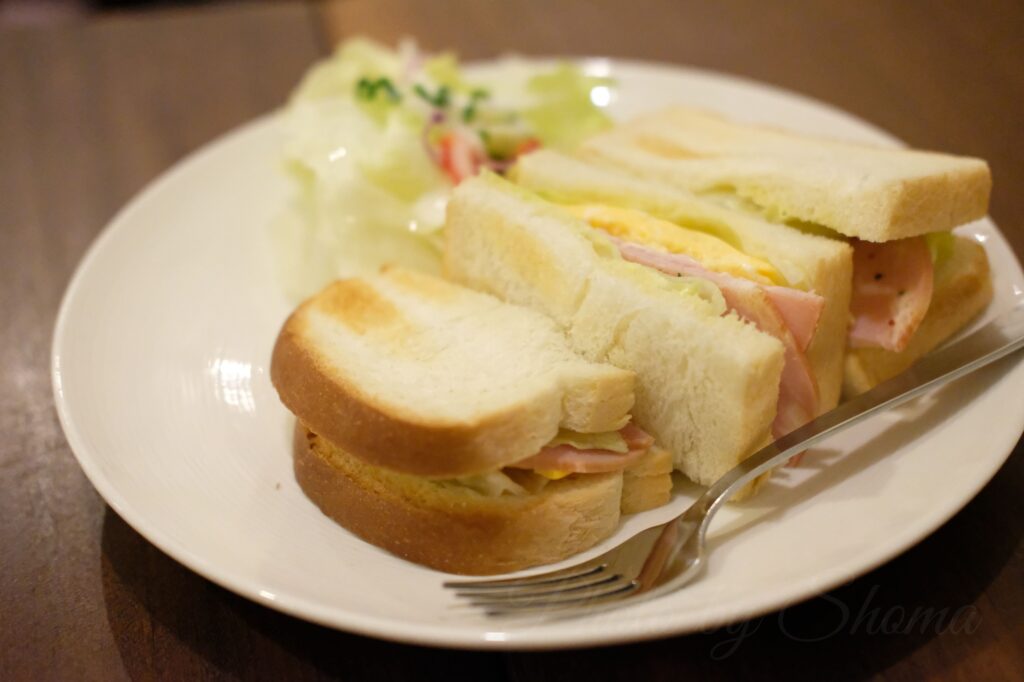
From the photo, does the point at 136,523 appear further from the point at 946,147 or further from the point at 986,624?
the point at 946,147

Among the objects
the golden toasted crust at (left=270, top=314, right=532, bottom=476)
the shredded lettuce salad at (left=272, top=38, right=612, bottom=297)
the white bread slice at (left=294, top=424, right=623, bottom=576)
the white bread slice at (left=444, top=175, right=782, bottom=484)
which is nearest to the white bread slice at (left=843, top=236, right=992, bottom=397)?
the white bread slice at (left=444, top=175, right=782, bottom=484)

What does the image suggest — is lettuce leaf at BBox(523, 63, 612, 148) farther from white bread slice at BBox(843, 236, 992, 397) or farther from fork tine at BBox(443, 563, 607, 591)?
fork tine at BBox(443, 563, 607, 591)

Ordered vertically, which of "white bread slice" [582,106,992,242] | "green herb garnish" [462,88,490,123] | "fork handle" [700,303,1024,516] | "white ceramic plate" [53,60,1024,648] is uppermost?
"white bread slice" [582,106,992,242]

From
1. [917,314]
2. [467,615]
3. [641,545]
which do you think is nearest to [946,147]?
[917,314]

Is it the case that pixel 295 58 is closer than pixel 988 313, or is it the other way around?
pixel 988 313

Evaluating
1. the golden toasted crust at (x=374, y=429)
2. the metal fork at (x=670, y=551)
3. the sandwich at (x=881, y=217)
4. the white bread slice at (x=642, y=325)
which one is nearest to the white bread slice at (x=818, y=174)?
the sandwich at (x=881, y=217)

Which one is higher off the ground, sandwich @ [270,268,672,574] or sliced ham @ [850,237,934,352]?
sliced ham @ [850,237,934,352]

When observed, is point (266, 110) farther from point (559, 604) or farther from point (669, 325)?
point (559, 604)
